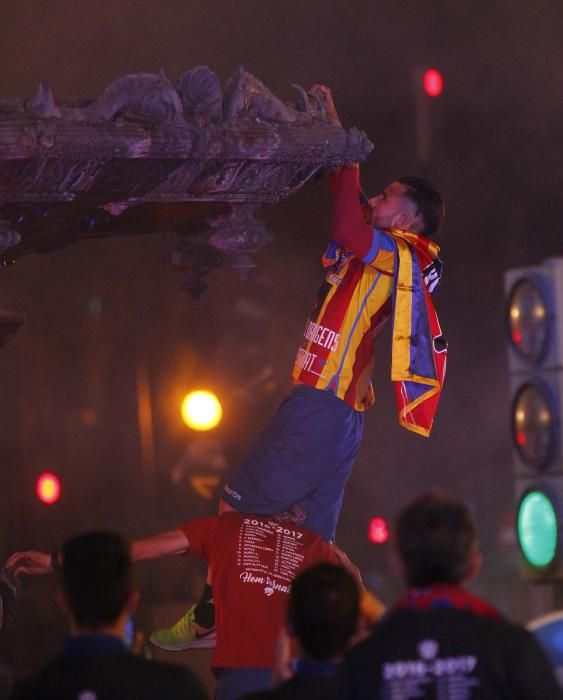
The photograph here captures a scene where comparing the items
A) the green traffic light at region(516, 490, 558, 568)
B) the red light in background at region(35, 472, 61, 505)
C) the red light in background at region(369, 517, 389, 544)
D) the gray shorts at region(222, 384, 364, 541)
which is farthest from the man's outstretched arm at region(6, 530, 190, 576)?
the red light in background at region(369, 517, 389, 544)

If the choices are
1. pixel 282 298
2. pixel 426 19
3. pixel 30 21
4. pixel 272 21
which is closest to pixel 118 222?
pixel 30 21

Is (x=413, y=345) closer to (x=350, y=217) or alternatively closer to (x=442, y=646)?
(x=350, y=217)

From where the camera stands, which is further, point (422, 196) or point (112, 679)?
point (422, 196)

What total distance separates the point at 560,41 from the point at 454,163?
3.23 ft

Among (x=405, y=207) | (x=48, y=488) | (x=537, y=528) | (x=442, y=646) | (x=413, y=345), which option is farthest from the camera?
(x=48, y=488)

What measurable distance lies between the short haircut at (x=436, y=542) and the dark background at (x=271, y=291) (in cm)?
452

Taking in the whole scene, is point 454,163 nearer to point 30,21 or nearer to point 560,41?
point 560,41

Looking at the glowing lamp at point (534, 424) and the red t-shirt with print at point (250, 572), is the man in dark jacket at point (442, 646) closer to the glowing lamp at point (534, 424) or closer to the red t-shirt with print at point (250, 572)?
the red t-shirt with print at point (250, 572)

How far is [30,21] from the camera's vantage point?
6.81 metres

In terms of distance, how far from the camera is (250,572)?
4.41 meters

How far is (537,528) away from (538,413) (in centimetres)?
48

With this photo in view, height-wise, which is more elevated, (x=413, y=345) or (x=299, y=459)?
(x=413, y=345)

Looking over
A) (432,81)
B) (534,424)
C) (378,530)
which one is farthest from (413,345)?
(378,530)

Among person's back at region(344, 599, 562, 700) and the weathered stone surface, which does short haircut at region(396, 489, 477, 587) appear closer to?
person's back at region(344, 599, 562, 700)
